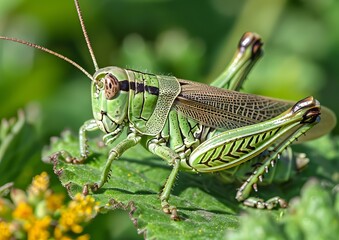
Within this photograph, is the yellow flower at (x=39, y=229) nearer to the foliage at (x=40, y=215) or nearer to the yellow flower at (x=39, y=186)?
the foliage at (x=40, y=215)

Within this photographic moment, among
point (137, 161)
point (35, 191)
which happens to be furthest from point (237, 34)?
point (35, 191)

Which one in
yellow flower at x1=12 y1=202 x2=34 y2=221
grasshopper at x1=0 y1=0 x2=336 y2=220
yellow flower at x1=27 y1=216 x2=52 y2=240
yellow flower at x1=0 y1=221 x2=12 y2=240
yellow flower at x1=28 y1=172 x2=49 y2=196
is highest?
grasshopper at x1=0 y1=0 x2=336 y2=220

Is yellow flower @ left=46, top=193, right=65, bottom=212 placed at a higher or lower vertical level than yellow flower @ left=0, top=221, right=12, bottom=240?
higher

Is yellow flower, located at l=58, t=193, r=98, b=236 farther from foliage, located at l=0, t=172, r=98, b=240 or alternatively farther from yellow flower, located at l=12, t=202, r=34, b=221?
yellow flower, located at l=12, t=202, r=34, b=221

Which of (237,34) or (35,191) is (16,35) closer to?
(237,34)

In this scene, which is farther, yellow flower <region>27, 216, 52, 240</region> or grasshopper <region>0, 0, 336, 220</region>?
grasshopper <region>0, 0, 336, 220</region>

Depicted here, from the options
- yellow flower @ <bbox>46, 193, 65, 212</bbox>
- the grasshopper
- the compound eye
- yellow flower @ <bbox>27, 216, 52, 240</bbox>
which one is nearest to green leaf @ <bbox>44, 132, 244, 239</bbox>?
the grasshopper

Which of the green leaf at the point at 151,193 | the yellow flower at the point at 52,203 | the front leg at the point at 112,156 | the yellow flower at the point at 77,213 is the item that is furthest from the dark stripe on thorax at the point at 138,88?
the yellow flower at the point at 52,203

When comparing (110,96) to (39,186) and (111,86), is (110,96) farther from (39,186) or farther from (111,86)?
(39,186)
